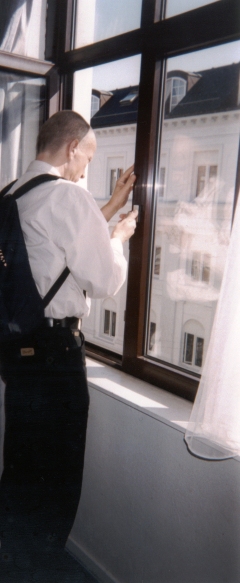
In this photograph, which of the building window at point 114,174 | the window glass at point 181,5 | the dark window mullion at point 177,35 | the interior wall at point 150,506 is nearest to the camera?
the interior wall at point 150,506

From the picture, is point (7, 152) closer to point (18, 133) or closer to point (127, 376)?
point (18, 133)

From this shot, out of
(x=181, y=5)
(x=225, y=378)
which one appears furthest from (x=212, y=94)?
(x=225, y=378)

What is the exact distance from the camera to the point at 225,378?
3.56 feet

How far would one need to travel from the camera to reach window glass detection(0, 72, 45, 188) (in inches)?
79.2

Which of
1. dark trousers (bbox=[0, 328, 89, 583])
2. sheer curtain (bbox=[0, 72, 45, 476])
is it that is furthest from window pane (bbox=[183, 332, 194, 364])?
sheer curtain (bbox=[0, 72, 45, 476])

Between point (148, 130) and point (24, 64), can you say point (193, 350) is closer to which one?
point (148, 130)

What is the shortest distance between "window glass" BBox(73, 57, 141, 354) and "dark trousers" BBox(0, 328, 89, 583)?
1.58 ft

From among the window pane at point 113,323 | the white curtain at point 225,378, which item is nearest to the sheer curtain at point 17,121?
the window pane at point 113,323

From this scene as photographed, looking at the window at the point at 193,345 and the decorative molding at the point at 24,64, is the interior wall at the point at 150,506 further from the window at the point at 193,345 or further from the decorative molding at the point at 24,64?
the decorative molding at the point at 24,64

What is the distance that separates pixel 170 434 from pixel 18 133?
141 cm

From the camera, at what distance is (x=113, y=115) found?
1917 mm

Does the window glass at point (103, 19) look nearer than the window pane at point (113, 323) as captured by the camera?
Yes

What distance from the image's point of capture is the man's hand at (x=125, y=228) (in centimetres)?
150

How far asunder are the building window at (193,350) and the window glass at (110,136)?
289mm
